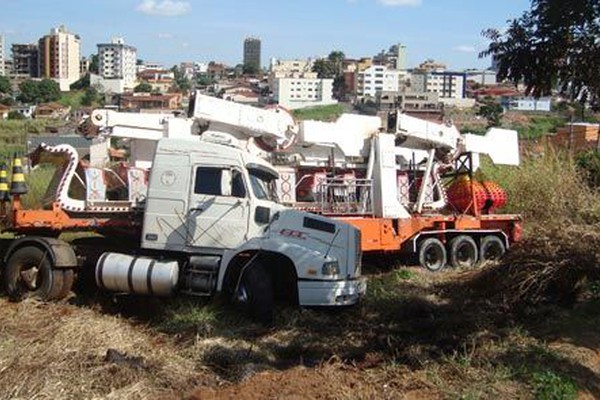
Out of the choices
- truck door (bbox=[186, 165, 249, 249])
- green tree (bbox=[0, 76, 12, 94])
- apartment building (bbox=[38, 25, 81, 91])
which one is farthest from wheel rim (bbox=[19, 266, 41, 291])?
apartment building (bbox=[38, 25, 81, 91])

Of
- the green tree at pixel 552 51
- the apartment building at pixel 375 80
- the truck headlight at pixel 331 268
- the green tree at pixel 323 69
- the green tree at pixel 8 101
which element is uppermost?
the green tree at pixel 323 69

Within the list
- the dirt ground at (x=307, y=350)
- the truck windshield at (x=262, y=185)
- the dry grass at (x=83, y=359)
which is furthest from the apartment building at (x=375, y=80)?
the dry grass at (x=83, y=359)

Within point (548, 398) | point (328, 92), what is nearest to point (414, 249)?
point (548, 398)

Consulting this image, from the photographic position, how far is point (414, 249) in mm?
15031

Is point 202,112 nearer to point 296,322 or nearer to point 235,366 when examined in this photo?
point 296,322

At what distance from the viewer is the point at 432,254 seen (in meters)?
15.7

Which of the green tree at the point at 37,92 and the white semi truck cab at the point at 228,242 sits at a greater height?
the green tree at the point at 37,92

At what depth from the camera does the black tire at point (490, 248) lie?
642 inches

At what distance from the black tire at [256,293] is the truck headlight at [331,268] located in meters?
0.80

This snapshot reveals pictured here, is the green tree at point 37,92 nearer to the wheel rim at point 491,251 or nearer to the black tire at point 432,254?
the wheel rim at point 491,251

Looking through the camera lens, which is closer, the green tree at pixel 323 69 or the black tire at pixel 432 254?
the black tire at pixel 432 254

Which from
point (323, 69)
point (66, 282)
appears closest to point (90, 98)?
point (323, 69)

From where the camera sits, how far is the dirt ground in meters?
7.04

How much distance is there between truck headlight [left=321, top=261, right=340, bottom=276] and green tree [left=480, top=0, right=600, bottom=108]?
12.7 ft
